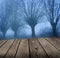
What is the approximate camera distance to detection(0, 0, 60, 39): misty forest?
109 inches

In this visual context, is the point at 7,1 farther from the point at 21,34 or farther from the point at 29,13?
the point at 21,34

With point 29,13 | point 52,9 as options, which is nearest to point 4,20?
point 29,13

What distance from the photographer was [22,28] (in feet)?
9.13

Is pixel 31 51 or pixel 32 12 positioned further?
pixel 32 12

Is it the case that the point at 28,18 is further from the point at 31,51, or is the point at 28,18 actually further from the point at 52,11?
the point at 31,51

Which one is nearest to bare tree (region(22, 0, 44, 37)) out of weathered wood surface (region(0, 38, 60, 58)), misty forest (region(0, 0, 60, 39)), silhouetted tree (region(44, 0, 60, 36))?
misty forest (region(0, 0, 60, 39))

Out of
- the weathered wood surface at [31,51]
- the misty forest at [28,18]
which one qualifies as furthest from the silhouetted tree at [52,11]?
the weathered wood surface at [31,51]

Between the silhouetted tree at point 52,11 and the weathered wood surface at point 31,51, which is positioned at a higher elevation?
the silhouetted tree at point 52,11

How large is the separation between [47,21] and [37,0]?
0.45 m

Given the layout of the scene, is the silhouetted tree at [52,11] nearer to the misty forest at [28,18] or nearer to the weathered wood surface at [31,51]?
the misty forest at [28,18]

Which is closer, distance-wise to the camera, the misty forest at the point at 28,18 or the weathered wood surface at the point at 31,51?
the weathered wood surface at the point at 31,51

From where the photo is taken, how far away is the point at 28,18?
278cm

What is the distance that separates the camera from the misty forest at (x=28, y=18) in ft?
9.07

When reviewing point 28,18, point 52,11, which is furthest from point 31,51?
point 52,11
